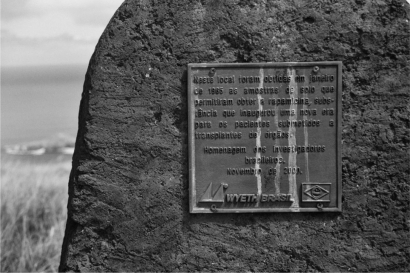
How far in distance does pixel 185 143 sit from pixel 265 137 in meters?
0.54

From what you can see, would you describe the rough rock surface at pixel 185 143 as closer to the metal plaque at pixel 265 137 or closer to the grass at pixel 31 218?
the metal plaque at pixel 265 137

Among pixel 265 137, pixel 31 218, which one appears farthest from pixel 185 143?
pixel 31 218

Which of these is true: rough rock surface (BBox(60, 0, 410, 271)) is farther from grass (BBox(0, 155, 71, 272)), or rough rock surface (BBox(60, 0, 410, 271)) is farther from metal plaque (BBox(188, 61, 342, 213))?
grass (BBox(0, 155, 71, 272))

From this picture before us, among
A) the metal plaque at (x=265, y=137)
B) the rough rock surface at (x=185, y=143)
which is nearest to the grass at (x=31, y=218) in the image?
the rough rock surface at (x=185, y=143)

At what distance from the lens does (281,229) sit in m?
3.54

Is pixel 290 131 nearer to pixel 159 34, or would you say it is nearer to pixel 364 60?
pixel 364 60

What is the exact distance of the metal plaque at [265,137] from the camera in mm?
3406

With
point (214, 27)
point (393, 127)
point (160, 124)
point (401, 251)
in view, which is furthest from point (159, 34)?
point (401, 251)

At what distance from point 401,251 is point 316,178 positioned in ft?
2.60

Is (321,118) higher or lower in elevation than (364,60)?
lower

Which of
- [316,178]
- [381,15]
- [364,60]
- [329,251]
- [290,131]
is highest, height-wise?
[381,15]

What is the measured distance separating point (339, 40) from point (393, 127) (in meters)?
0.69

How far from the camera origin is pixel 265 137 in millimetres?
3445

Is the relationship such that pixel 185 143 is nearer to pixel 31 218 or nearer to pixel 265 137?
pixel 265 137
